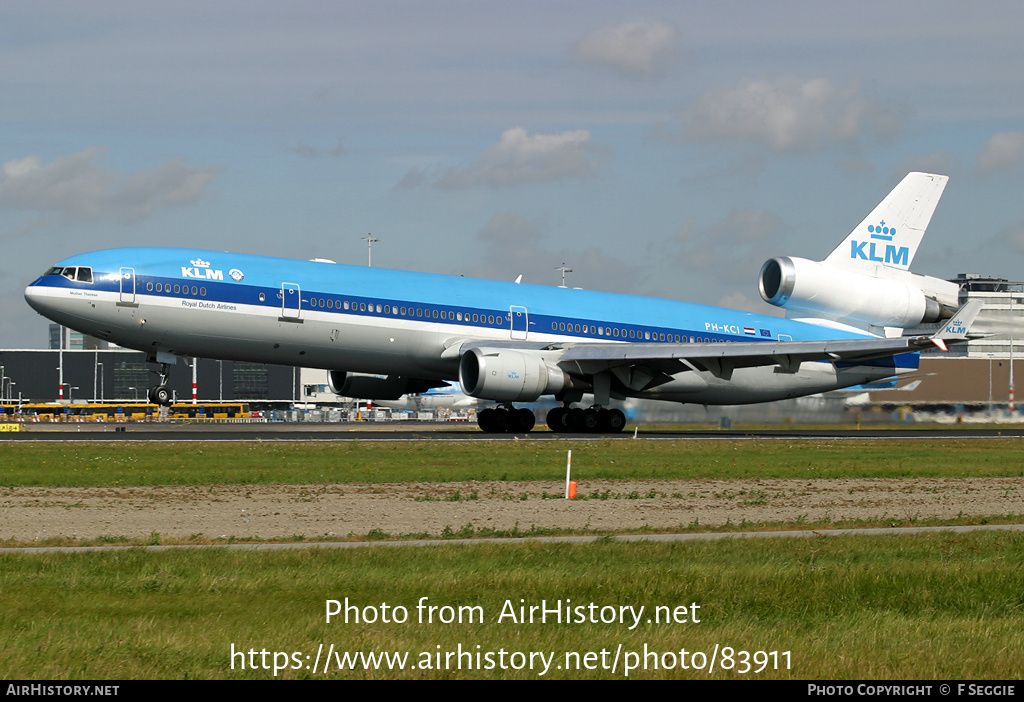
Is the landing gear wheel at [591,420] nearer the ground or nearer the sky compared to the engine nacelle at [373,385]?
nearer the ground

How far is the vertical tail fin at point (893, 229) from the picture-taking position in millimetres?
45344

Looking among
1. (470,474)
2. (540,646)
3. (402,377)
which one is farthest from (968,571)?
(402,377)

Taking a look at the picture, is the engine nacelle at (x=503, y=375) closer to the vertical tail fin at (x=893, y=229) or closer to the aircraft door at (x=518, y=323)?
the aircraft door at (x=518, y=323)

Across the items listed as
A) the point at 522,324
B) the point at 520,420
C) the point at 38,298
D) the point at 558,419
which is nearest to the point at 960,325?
the point at 558,419

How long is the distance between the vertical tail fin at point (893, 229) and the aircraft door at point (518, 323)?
1451cm

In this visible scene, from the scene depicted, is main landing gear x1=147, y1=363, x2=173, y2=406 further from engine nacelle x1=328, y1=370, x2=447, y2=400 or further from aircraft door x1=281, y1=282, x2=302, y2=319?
engine nacelle x1=328, y1=370, x2=447, y2=400

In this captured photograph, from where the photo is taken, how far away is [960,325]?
36906mm

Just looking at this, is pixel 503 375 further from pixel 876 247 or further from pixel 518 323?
pixel 876 247

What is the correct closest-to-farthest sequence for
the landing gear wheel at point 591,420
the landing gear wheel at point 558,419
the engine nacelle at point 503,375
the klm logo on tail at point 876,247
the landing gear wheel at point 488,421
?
the engine nacelle at point 503,375 → the landing gear wheel at point 591,420 → the landing gear wheel at point 558,419 → the landing gear wheel at point 488,421 → the klm logo on tail at point 876,247

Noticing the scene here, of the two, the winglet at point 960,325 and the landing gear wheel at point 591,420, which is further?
the landing gear wheel at point 591,420

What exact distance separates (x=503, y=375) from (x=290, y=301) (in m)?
6.95

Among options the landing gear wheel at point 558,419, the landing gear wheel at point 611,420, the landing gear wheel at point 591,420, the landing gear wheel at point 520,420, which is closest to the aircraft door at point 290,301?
the landing gear wheel at point 520,420

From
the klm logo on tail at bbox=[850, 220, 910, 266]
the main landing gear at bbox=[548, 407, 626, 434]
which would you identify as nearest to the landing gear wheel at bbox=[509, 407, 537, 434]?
the main landing gear at bbox=[548, 407, 626, 434]

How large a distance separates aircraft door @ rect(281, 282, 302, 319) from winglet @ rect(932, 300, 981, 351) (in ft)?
65.9
